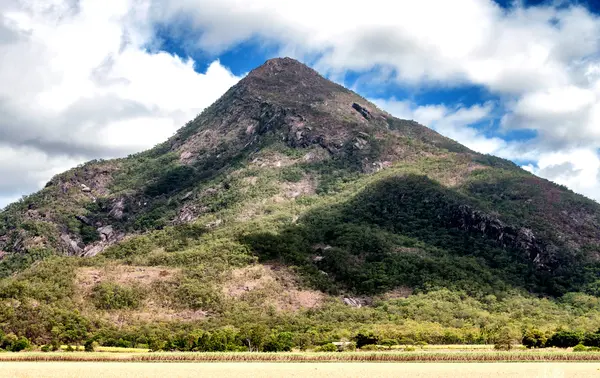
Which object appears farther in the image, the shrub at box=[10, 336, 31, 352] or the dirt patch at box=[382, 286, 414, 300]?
the dirt patch at box=[382, 286, 414, 300]

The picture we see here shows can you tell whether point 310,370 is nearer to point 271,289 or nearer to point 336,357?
point 336,357

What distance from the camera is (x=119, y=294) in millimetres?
160000

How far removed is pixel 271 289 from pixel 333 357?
270ft

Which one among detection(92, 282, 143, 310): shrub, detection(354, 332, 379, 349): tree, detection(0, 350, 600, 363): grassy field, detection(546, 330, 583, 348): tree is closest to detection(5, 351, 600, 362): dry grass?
detection(0, 350, 600, 363): grassy field

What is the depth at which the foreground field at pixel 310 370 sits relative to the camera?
69.2 m

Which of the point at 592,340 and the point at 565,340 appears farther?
the point at 565,340

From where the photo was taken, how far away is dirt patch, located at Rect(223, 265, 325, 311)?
168 m

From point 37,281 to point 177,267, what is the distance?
39072 mm

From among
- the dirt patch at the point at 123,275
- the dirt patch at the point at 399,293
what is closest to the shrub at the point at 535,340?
the dirt patch at the point at 399,293

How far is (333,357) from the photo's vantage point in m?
92.7

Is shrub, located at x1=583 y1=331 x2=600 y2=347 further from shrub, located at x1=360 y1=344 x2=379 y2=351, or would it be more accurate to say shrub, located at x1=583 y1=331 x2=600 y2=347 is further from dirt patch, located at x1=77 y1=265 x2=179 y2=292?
dirt patch, located at x1=77 y1=265 x2=179 y2=292

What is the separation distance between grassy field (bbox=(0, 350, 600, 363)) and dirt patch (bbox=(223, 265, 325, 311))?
69.6m

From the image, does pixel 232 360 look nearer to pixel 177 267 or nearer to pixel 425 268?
pixel 177 267

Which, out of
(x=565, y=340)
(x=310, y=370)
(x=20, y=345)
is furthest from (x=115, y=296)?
(x=565, y=340)
